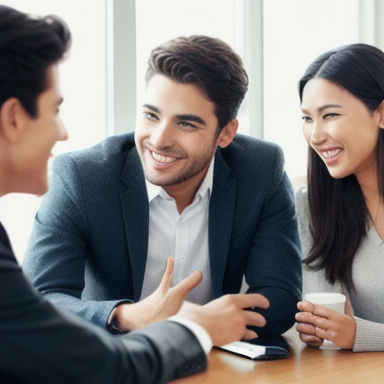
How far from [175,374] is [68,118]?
186 centimetres

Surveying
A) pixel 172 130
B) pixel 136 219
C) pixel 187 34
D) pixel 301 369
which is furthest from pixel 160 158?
pixel 187 34

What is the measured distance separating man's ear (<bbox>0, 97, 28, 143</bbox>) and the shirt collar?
3.54 feet

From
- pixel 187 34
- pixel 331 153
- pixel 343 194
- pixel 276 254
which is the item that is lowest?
pixel 276 254

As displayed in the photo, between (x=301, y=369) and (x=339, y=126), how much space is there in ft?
3.18

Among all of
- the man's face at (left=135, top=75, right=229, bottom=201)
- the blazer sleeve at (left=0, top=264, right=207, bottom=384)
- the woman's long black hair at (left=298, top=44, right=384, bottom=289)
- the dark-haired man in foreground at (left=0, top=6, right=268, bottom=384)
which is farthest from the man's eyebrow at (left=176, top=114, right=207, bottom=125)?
the blazer sleeve at (left=0, top=264, right=207, bottom=384)

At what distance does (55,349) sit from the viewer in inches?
39.6

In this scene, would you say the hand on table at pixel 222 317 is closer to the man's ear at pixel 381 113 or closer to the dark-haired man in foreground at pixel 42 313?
the dark-haired man in foreground at pixel 42 313

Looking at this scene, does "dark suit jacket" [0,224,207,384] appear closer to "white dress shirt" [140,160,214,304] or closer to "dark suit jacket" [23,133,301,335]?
"dark suit jacket" [23,133,301,335]

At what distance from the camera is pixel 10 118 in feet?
3.68

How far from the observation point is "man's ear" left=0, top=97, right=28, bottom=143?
3.65ft

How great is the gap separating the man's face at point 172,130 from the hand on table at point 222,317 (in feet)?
1.83

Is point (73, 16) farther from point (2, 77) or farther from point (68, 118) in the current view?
point (2, 77)

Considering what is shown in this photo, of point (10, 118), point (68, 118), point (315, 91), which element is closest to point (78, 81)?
point (68, 118)

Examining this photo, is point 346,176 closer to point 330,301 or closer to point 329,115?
point 329,115
